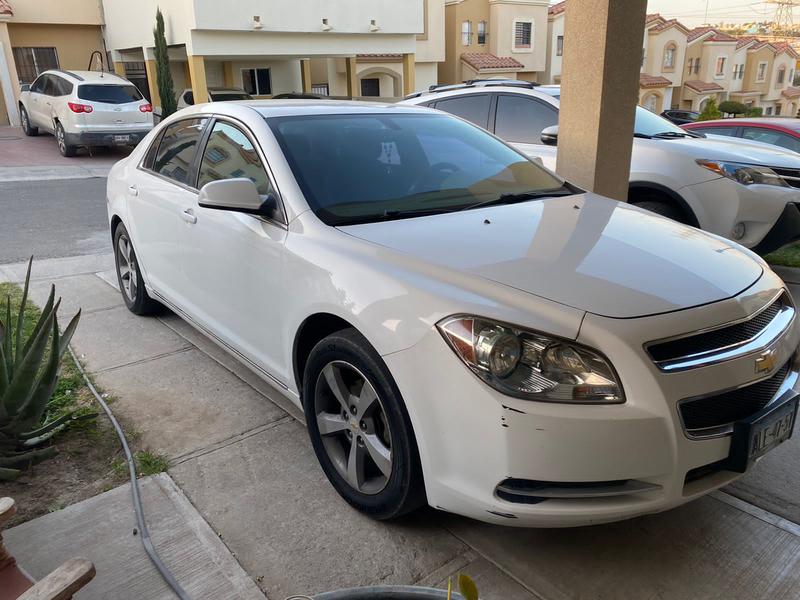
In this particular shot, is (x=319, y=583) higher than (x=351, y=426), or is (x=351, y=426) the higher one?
(x=351, y=426)

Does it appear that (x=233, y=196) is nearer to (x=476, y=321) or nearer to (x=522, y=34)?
(x=476, y=321)

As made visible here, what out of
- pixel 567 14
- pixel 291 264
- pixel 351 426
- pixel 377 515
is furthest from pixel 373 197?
pixel 567 14

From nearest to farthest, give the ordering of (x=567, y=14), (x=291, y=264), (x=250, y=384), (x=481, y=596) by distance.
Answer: (x=481, y=596), (x=291, y=264), (x=250, y=384), (x=567, y=14)

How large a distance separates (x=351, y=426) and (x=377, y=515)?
0.37 metres

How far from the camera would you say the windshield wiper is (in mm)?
3275

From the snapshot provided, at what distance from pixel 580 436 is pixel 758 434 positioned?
690 millimetres

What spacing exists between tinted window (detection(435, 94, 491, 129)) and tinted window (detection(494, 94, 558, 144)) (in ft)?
0.47

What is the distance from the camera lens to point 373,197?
10.4 ft

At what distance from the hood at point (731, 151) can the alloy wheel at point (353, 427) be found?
4.36m

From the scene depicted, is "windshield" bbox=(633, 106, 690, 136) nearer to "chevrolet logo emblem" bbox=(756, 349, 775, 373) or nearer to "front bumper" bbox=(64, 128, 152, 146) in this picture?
"chevrolet logo emblem" bbox=(756, 349, 775, 373)

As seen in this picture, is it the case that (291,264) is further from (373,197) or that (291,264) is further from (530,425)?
(530,425)

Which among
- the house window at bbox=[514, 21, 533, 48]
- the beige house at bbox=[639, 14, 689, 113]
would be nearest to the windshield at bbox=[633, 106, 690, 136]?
the house window at bbox=[514, 21, 533, 48]

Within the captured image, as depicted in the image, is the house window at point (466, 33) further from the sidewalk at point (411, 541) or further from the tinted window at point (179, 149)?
the sidewalk at point (411, 541)

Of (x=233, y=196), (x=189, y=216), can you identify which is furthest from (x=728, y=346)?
(x=189, y=216)
